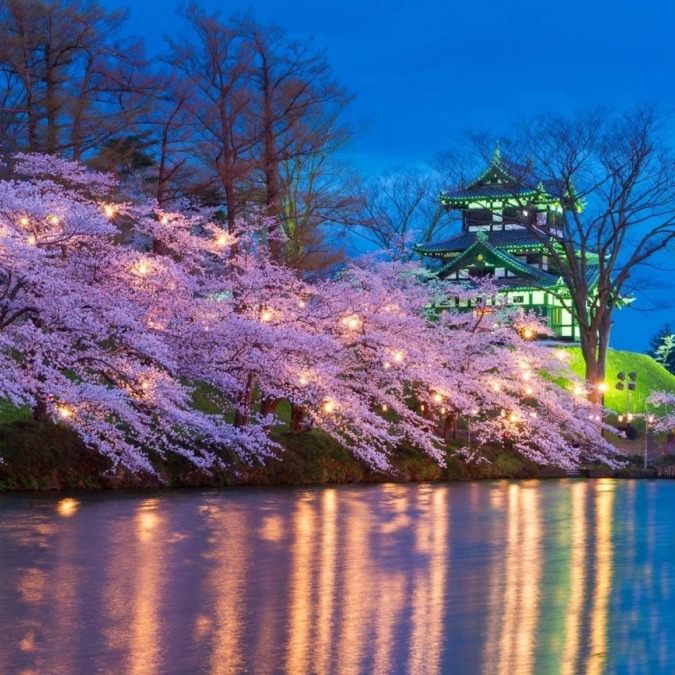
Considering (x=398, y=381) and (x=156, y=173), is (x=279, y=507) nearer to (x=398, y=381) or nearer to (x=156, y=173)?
(x=398, y=381)

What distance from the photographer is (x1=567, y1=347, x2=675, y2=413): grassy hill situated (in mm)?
50781

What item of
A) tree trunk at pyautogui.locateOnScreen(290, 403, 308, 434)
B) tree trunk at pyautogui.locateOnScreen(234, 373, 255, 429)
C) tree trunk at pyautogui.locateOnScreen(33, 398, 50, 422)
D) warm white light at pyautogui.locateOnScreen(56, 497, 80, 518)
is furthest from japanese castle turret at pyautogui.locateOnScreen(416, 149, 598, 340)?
warm white light at pyautogui.locateOnScreen(56, 497, 80, 518)

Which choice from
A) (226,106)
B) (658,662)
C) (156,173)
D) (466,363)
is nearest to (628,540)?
(658,662)

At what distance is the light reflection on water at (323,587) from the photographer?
8.52 metres

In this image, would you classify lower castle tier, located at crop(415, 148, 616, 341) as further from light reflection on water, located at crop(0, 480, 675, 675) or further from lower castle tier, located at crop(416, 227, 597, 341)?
light reflection on water, located at crop(0, 480, 675, 675)

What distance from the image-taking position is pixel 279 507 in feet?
63.8

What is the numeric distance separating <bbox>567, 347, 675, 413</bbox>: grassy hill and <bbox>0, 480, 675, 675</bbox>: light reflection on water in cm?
3118

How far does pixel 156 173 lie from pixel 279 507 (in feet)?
71.4

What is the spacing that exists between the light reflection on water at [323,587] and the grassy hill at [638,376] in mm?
31185

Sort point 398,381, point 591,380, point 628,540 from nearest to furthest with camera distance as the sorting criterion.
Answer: point 628,540 < point 398,381 < point 591,380

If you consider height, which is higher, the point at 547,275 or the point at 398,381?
the point at 547,275

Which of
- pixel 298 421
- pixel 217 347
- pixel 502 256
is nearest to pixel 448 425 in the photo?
pixel 298 421

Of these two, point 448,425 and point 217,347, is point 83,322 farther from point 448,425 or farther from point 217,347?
point 448,425

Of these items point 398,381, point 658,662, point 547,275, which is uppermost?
point 547,275
